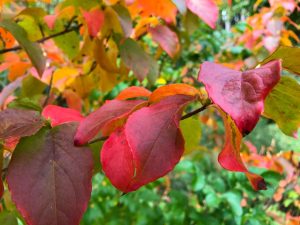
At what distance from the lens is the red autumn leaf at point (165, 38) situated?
2.84 ft

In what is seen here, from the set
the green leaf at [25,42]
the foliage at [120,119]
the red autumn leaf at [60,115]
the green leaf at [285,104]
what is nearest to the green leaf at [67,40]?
the foliage at [120,119]

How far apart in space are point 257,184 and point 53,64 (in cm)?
82

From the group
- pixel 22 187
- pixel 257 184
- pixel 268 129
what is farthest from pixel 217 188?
pixel 268 129

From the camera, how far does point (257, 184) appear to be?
1.30ft

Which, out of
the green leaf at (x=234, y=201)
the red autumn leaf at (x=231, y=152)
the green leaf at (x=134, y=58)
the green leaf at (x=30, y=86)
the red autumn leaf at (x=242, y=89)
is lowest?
the green leaf at (x=234, y=201)

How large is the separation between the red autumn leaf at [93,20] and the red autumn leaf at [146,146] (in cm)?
33

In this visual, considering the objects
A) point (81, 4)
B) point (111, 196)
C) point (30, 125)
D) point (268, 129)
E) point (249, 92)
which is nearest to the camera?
point (249, 92)

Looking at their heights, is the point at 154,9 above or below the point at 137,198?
above

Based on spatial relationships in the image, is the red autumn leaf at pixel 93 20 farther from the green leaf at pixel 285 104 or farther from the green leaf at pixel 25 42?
the green leaf at pixel 285 104

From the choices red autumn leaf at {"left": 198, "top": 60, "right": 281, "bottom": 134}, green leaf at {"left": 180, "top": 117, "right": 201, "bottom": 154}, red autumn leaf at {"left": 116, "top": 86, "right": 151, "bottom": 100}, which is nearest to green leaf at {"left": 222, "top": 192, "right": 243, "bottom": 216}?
green leaf at {"left": 180, "top": 117, "right": 201, "bottom": 154}

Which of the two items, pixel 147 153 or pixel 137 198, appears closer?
pixel 147 153

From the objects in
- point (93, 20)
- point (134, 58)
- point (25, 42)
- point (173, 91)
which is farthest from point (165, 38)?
point (173, 91)

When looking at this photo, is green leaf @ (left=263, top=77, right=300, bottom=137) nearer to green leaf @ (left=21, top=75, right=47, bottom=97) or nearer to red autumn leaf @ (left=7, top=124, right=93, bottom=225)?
red autumn leaf @ (left=7, top=124, right=93, bottom=225)

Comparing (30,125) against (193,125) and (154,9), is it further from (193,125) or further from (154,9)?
(154,9)
